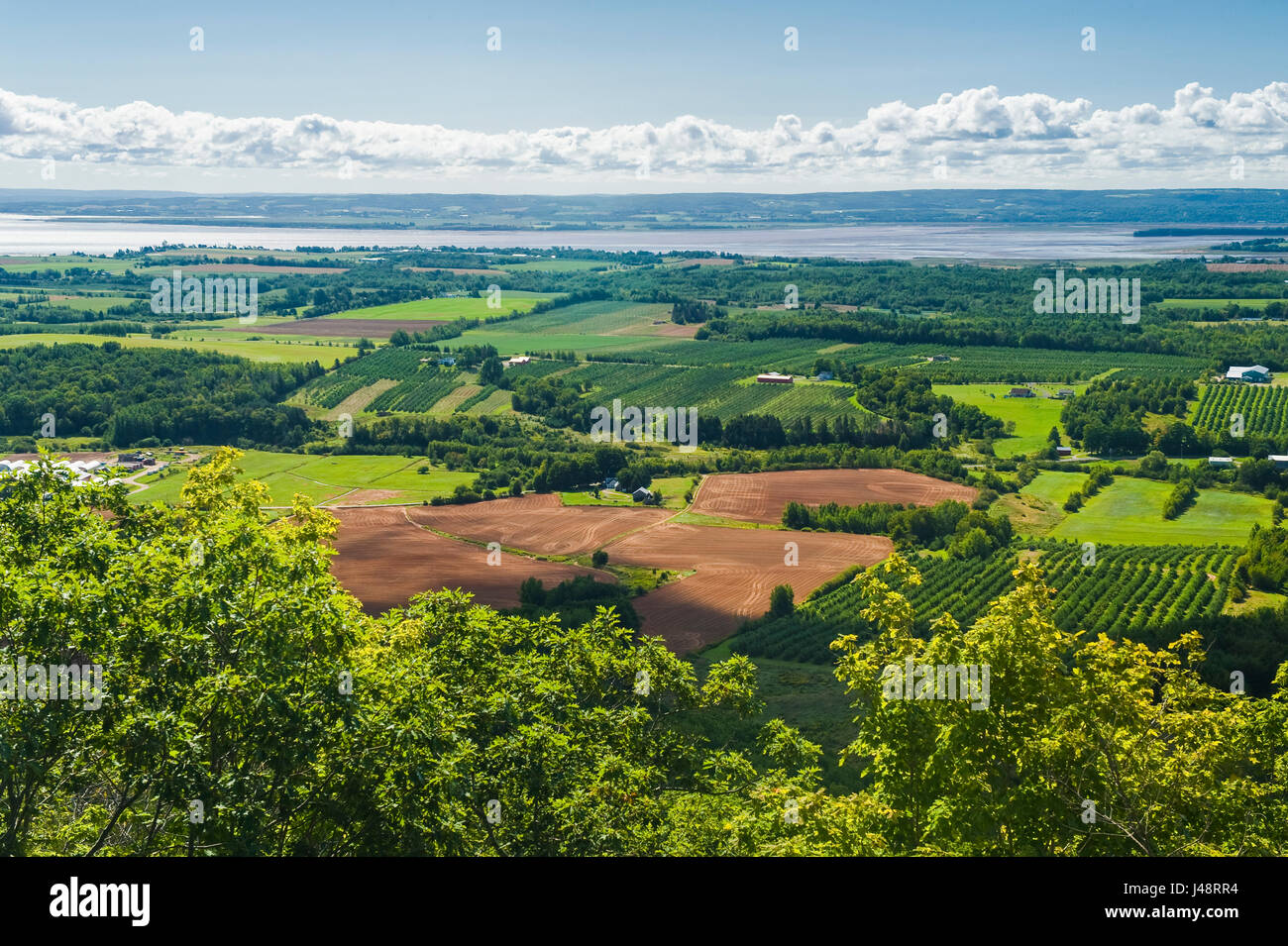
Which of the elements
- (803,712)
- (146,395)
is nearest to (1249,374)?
(803,712)

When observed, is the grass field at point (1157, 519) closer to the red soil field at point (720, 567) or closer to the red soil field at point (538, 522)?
the red soil field at point (720, 567)

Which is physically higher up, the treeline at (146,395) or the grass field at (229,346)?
the grass field at (229,346)

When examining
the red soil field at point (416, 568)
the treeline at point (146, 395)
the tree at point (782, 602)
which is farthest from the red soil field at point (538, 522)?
the treeline at point (146, 395)

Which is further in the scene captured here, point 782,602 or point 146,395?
point 146,395

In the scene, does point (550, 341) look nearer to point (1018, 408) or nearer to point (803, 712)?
point (1018, 408)

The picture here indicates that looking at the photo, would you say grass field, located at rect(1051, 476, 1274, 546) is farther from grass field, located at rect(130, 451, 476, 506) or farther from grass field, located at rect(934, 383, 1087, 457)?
grass field, located at rect(130, 451, 476, 506)

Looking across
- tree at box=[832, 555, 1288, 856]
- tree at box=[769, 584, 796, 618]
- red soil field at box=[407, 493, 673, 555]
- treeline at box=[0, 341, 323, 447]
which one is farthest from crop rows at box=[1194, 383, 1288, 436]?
tree at box=[832, 555, 1288, 856]
